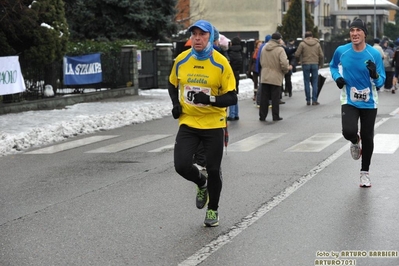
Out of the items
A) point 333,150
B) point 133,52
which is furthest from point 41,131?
point 133,52

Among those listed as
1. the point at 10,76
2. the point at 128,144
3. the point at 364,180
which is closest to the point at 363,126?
the point at 364,180

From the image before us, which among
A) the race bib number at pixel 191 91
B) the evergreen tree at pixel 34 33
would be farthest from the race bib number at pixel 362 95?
the evergreen tree at pixel 34 33

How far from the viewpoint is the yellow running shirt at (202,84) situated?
7723 millimetres

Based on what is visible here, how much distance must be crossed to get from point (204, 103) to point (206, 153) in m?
0.48

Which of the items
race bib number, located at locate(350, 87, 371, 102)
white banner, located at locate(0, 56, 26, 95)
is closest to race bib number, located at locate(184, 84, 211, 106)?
race bib number, located at locate(350, 87, 371, 102)

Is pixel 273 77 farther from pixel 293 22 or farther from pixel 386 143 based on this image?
pixel 293 22

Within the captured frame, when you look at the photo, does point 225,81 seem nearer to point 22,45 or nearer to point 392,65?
point 22,45

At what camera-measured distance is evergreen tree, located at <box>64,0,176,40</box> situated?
37.4 metres

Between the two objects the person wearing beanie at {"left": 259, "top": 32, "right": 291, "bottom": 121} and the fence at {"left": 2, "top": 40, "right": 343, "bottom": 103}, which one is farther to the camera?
the fence at {"left": 2, "top": 40, "right": 343, "bottom": 103}

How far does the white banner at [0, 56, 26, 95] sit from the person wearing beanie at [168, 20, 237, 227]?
1313 cm

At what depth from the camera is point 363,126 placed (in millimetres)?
10016

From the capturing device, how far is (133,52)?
28438mm

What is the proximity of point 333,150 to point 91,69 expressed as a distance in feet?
45.1

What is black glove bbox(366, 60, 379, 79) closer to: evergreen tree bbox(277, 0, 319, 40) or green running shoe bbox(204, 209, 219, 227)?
green running shoe bbox(204, 209, 219, 227)
